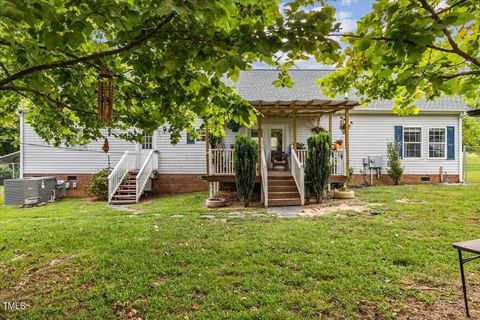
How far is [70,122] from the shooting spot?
5.46 metres

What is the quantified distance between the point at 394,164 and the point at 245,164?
7.55m

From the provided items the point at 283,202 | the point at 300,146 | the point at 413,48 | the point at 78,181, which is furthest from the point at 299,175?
the point at 78,181

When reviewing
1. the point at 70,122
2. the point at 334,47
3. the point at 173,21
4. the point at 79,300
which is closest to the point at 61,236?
the point at 70,122

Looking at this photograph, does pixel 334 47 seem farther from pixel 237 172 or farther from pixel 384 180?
pixel 384 180

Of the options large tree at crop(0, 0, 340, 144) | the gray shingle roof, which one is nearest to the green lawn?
large tree at crop(0, 0, 340, 144)

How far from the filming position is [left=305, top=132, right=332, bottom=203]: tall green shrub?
949cm

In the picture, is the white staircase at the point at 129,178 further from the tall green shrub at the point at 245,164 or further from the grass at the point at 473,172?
the grass at the point at 473,172

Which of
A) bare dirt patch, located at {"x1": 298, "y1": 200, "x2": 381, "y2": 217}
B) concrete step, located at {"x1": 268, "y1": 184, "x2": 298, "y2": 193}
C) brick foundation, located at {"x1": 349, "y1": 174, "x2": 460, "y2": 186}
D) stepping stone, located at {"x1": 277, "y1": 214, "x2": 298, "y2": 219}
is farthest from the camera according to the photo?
brick foundation, located at {"x1": 349, "y1": 174, "x2": 460, "y2": 186}

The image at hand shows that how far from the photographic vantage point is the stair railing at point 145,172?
37.7 feet

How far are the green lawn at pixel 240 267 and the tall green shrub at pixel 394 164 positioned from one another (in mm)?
5855

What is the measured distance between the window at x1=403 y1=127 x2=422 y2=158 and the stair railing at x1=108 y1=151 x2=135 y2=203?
41.1 ft

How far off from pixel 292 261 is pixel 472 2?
3.57 m

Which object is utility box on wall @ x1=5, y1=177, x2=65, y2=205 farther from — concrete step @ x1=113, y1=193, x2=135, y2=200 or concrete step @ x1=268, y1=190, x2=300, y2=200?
concrete step @ x1=268, y1=190, x2=300, y2=200

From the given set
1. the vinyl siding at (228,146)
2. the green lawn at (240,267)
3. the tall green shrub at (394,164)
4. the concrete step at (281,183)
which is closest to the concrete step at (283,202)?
the concrete step at (281,183)
